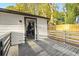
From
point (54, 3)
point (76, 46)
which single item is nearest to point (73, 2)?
point (54, 3)

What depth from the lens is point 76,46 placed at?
3.64 metres

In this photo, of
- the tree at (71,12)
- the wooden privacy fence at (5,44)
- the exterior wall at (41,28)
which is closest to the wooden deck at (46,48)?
the exterior wall at (41,28)

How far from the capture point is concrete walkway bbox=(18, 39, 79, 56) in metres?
3.32

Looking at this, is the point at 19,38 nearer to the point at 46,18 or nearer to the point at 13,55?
the point at 13,55

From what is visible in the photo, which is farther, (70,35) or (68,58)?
(70,35)

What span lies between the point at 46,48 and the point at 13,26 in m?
0.78

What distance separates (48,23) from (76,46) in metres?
0.79

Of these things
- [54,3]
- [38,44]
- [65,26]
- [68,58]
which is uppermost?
[54,3]

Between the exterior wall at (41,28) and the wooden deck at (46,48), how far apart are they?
0.12 m

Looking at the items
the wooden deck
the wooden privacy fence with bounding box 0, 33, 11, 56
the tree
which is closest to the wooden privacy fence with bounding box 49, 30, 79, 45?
the wooden deck

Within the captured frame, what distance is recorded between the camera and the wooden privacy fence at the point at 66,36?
135 inches

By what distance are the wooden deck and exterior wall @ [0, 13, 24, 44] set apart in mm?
178

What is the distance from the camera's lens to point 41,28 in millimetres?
3676

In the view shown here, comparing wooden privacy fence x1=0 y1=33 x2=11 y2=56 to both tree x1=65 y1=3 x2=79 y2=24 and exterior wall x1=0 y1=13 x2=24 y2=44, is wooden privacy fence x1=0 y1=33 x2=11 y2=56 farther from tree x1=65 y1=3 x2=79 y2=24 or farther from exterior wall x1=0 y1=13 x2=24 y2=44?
tree x1=65 y1=3 x2=79 y2=24
